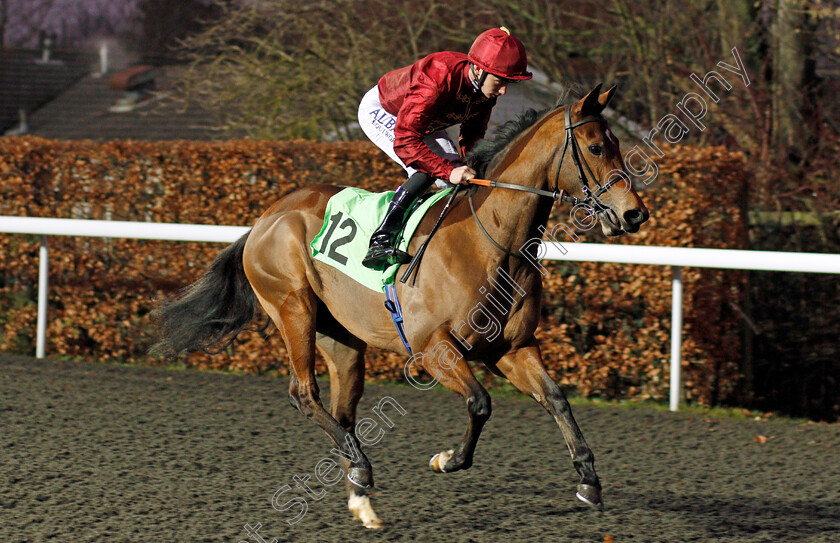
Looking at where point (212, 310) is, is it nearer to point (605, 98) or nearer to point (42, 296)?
point (605, 98)

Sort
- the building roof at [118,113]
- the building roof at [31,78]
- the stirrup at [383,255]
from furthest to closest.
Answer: the building roof at [31,78] < the building roof at [118,113] < the stirrup at [383,255]

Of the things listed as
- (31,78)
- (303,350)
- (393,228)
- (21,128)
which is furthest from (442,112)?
(31,78)

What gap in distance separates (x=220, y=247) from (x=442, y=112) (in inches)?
134

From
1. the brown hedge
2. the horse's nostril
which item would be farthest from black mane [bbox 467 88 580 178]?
the brown hedge

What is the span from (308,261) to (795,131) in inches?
223

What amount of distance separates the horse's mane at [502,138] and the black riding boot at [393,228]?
212mm

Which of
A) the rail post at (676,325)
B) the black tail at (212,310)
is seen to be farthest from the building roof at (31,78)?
the rail post at (676,325)

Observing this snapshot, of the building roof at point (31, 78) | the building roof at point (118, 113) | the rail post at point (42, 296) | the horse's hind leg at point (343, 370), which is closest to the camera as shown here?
the horse's hind leg at point (343, 370)

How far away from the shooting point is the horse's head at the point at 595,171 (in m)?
3.18

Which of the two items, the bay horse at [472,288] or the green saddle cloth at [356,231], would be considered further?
the green saddle cloth at [356,231]

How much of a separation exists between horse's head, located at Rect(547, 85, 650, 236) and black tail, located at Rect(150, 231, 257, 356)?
1805 mm

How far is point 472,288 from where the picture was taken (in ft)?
11.4

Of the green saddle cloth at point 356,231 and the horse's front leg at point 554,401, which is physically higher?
the green saddle cloth at point 356,231

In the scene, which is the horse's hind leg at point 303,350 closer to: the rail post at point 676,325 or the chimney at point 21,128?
the rail post at point 676,325
